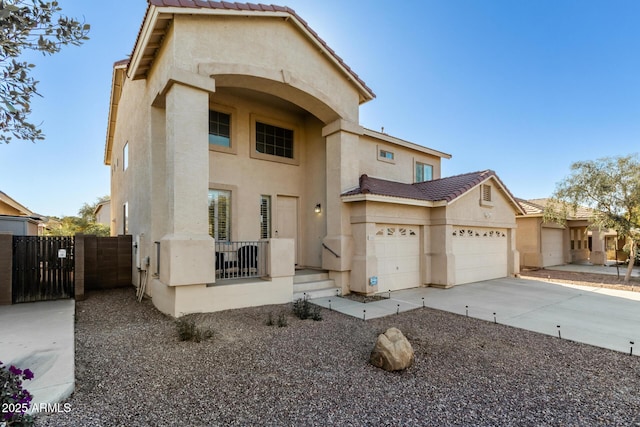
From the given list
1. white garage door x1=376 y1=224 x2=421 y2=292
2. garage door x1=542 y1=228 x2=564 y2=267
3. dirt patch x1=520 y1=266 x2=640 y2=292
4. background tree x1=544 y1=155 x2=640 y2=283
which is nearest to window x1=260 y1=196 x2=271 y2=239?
white garage door x1=376 y1=224 x2=421 y2=292

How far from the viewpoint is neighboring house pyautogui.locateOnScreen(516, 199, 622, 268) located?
60.0 ft

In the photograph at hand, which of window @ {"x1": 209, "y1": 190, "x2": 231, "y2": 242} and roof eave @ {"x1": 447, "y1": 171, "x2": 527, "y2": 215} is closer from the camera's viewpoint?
window @ {"x1": 209, "y1": 190, "x2": 231, "y2": 242}

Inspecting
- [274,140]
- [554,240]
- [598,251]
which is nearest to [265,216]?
[274,140]

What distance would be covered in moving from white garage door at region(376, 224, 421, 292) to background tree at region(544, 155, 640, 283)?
8497 mm

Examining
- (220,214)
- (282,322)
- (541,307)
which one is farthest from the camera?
(220,214)

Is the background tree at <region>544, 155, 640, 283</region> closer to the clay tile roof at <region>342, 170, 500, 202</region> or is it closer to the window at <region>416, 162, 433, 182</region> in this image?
the clay tile roof at <region>342, 170, 500, 202</region>

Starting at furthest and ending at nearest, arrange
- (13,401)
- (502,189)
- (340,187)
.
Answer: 1. (502,189)
2. (340,187)
3. (13,401)

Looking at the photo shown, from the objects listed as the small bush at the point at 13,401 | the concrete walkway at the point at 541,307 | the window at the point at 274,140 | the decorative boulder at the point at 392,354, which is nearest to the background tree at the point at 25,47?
the small bush at the point at 13,401

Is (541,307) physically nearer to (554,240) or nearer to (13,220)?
(554,240)

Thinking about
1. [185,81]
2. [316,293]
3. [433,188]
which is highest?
[185,81]

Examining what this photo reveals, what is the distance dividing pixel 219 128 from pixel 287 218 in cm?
396

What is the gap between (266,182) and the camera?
1114 centimetres

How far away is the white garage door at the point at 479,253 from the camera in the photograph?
1190 cm

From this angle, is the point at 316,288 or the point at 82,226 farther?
the point at 82,226
